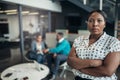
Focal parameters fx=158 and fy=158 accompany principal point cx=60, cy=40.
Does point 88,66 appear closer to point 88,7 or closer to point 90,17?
point 90,17

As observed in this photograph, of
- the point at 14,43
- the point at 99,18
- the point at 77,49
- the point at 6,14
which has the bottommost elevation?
the point at 14,43

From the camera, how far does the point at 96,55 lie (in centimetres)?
116

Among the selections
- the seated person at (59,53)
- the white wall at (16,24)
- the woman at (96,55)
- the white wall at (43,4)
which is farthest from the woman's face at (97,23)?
the white wall at (16,24)

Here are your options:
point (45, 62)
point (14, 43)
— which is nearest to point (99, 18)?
point (45, 62)

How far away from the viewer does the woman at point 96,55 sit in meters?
1.12

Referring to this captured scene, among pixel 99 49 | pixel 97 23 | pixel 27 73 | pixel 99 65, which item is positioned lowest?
pixel 27 73

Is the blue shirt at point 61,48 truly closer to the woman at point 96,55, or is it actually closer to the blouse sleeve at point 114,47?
the woman at point 96,55

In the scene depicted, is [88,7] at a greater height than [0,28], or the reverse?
[88,7]

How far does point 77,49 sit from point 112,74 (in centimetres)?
32

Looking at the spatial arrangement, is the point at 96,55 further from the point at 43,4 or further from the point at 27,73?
the point at 43,4

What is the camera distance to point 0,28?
26.7ft

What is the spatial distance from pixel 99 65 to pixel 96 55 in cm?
8

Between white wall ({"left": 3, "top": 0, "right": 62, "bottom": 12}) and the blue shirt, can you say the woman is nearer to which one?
the blue shirt

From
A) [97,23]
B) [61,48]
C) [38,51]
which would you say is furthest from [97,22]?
[38,51]
